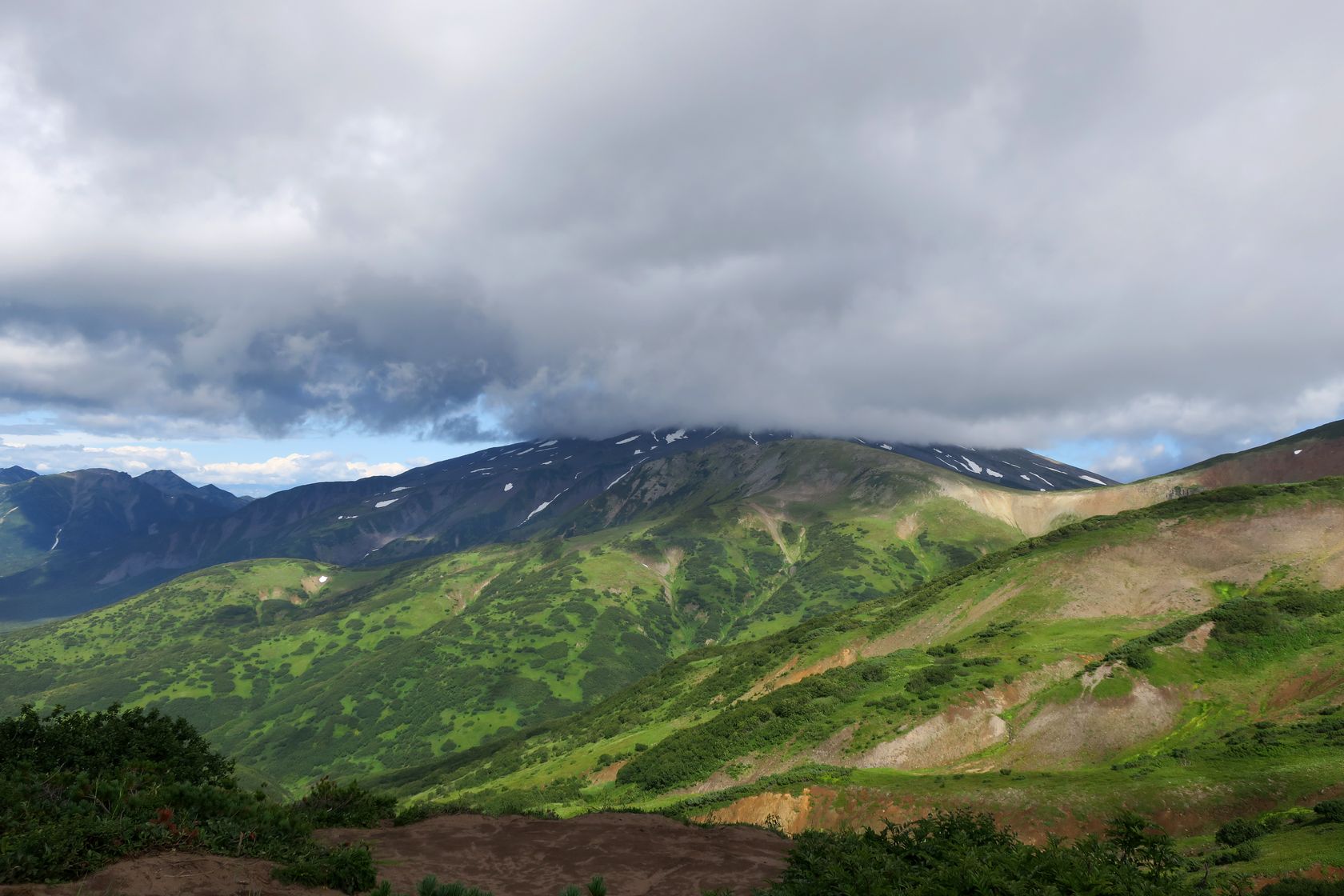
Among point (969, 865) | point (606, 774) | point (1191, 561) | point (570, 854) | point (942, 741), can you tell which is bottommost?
point (606, 774)

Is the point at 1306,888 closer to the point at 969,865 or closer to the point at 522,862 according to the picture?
the point at 969,865

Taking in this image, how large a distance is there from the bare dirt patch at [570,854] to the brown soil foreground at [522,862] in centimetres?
4

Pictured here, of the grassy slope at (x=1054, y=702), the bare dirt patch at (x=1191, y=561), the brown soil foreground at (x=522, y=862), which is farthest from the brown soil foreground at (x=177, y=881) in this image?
the bare dirt patch at (x=1191, y=561)

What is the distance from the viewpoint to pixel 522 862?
27.2 meters

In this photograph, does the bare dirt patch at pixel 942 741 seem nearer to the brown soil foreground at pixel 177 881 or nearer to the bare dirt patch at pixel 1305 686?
the bare dirt patch at pixel 1305 686

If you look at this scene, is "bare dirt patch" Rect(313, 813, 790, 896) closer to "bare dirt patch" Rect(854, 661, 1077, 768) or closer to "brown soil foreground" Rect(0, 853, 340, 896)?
"brown soil foreground" Rect(0, 853, 340, 896)

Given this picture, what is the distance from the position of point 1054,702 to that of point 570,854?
157ft

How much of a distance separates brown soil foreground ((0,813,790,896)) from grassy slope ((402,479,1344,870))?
744 inches

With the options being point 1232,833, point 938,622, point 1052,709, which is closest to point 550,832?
point 1232,833

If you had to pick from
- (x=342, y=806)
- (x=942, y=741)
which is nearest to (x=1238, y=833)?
(x=942, y=741)

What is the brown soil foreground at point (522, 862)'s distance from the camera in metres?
18.3

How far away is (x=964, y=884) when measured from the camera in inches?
716

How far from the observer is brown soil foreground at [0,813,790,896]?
722 inches

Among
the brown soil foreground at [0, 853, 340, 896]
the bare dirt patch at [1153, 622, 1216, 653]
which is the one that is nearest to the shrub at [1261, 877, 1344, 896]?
the brown soil foreground at [0, 853, 340, 896]
